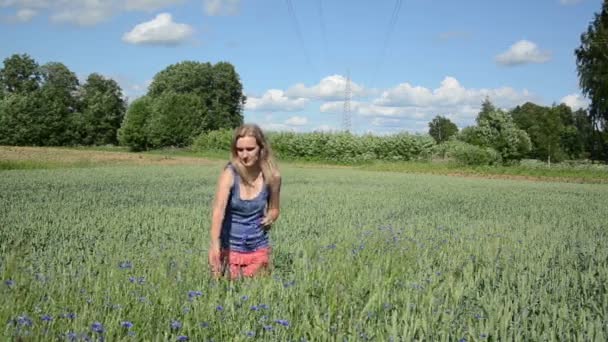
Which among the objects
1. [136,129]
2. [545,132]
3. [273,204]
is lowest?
[273,204]

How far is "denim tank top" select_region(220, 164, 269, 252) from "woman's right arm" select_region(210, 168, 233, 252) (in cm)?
14

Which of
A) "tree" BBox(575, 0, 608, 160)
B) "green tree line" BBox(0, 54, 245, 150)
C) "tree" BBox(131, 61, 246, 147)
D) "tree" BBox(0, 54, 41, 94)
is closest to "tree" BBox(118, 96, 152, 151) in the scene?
"green tree line" BBox(0, 54, 245, 150)

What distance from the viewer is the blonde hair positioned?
4488 millimetres

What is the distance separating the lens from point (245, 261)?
4672 mm

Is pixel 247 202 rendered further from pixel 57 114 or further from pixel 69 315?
pixel 57 114

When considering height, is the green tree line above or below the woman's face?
above

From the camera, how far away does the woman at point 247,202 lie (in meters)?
4.47

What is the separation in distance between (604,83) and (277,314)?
51.1 metres

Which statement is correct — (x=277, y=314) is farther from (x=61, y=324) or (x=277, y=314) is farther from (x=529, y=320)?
(x=529, y=320)

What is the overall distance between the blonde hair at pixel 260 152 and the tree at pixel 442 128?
14238 cm

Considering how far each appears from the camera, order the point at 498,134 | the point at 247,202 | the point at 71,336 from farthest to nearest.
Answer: the point at 498,134 < the point at 247,202 < the point at 71,336

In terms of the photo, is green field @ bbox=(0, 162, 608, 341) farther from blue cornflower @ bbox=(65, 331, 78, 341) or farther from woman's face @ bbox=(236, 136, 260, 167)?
woman's face @ bbox=(236, 136, 260, 167)

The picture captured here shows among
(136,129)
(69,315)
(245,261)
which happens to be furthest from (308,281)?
(136,129)

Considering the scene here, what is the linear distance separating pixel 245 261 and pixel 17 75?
288 ft
